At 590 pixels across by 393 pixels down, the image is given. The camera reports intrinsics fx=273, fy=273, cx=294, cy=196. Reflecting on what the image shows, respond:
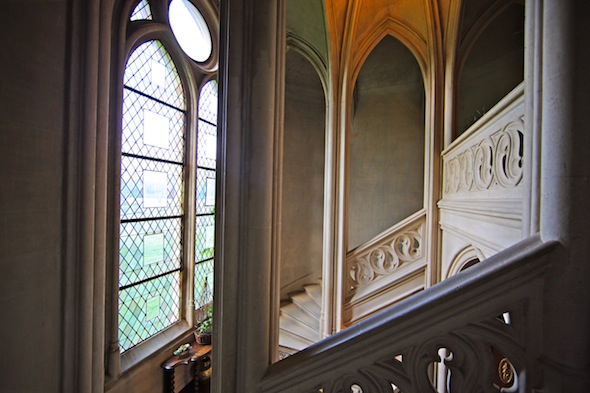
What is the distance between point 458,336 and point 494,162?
163 centimetres

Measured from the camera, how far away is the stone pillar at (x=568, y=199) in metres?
0.76

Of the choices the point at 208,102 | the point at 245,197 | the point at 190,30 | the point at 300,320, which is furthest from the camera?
the point at 300,320

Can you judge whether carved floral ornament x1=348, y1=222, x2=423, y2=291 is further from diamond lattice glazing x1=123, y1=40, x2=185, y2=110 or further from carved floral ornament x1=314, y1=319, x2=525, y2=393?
diamond lattice glazing x1=123, y1=40, x2=185, y2=110

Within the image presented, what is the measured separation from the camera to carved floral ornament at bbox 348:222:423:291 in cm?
411

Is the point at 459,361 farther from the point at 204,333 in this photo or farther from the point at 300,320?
the point at 300,320

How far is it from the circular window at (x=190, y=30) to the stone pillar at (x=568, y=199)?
4.31 meters

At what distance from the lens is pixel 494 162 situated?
1.98 metres

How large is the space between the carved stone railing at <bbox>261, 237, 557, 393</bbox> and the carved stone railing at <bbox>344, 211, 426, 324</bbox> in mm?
3303

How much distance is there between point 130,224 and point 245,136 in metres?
2.85

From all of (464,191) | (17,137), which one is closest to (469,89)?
(464,191)

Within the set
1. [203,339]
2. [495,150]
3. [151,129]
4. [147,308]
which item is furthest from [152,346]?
[495,150]

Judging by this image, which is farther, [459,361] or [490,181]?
[490,181]

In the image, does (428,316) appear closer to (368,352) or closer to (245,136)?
(368,352)

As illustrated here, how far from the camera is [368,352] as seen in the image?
35.9 inches
